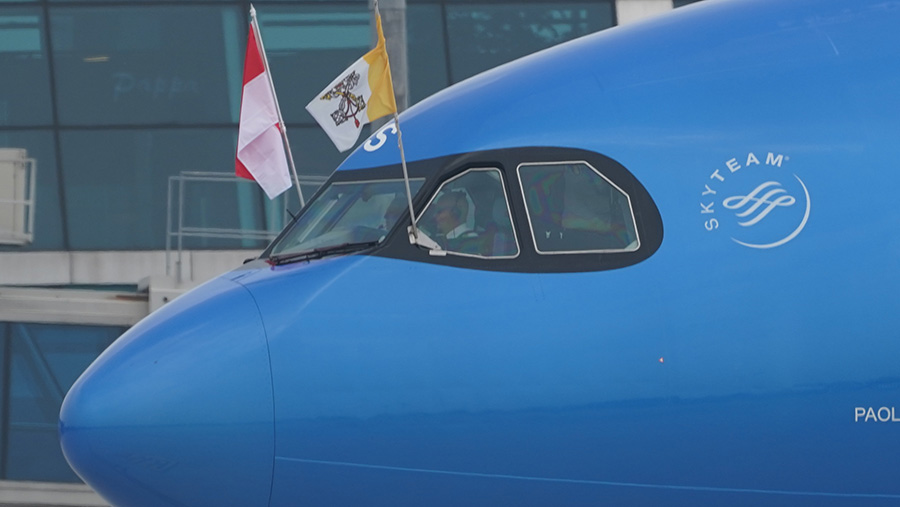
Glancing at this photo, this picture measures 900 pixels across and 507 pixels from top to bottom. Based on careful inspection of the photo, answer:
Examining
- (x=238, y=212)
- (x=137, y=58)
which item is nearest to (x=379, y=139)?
(x=238, y=212)

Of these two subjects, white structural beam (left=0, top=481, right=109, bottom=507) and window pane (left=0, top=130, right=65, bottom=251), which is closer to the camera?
white structural beam (left=0, top=481, right=109, bottom=507)

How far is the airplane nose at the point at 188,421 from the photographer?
6211 millimetres

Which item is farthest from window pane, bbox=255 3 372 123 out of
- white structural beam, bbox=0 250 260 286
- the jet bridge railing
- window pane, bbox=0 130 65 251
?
window pane, bbox=0 130 65 251

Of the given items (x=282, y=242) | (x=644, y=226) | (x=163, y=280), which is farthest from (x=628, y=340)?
(x=163, y=280)

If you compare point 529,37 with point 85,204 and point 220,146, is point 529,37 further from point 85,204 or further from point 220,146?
point 85,204

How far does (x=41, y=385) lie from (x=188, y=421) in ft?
38.4

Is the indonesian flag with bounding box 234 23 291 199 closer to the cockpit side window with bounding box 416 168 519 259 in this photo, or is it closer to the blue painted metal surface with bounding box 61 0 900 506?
the cockpit side window with bounding box 416 168 519 259

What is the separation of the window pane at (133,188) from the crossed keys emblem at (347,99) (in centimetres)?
1035

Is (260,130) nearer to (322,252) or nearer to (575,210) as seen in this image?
(322,252)

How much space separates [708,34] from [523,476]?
2.66m

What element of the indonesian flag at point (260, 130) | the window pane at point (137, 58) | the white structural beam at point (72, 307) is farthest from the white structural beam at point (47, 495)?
the indonesian flag at point (260, 130)

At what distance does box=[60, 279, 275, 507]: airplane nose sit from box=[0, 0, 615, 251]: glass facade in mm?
12142

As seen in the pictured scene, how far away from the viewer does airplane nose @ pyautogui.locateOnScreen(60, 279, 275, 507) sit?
621 cm

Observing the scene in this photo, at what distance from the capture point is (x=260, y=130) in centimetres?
938
